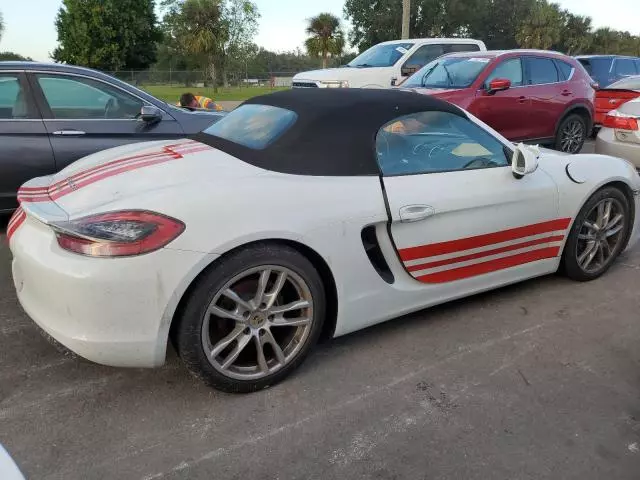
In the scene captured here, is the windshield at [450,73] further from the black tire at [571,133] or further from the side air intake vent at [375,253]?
the side air intake vent at [375,253]

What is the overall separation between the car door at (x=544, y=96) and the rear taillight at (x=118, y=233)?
6.85m

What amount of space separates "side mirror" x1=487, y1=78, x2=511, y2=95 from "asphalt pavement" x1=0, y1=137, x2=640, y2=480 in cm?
468

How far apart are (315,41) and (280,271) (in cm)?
4816

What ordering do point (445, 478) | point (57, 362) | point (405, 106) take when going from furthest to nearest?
1. point (405, 106)
2. point (57, 362)
3. point (445, 478)

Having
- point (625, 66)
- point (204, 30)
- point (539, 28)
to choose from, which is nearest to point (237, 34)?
point (204, 30)

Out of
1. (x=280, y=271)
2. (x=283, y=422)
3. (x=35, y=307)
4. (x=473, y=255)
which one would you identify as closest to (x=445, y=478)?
(x=283, y=422)

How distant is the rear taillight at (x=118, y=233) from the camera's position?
2260 mm

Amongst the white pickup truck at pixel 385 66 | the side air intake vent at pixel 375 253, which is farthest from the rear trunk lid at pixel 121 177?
the white pickup truck at pixel 385 66

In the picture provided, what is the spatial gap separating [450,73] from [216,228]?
6428 millimetres

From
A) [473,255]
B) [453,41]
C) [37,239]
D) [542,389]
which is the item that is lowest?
[542,389]

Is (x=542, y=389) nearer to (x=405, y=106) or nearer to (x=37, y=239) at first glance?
(x=405, y=106)

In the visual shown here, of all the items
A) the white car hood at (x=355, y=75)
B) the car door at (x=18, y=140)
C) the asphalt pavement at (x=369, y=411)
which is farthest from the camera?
the white car hood at (x=355, y=75)

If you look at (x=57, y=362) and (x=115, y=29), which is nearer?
(x=57, y=362)

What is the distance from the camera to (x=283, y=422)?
2.44m
